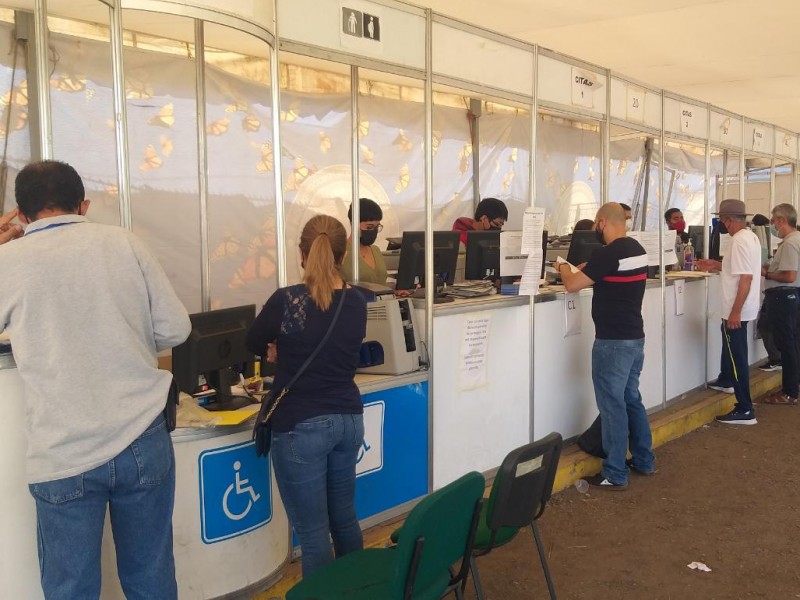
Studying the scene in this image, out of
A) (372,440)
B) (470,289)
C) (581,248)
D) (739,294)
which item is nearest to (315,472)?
(372,440)

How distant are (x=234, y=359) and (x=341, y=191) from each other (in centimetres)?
330

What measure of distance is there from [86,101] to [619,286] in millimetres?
3207

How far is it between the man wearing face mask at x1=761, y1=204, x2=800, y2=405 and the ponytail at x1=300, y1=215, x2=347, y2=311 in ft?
16.8

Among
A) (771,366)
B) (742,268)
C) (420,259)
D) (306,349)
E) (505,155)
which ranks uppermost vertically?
(505,155)

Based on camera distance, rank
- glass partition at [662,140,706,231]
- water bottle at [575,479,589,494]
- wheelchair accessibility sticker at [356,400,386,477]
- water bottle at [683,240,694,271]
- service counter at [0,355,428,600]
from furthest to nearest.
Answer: glass partition at [662,140,706,231] < water bottle at [683,240,694,271] < water bottle at [575,479,589,494] < wheelchair accessibility sticker at [356,400,386,477] < service counter at [0,355,428,600]

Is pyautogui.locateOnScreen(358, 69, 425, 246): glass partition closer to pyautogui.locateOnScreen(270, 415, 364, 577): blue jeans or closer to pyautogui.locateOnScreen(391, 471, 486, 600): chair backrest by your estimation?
pyautogui.locateOnScreen(270, 415, 364, 577): blue jeans

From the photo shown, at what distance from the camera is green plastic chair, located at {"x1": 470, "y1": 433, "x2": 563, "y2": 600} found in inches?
88.8

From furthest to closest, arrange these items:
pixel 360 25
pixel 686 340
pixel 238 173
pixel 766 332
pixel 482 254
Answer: pixel 766 332 < pixel 686 340 < pixel 238 173 < pixel 482 254 < pixel 360 25

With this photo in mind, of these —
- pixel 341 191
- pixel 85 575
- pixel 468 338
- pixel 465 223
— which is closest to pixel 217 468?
pixel 85 575

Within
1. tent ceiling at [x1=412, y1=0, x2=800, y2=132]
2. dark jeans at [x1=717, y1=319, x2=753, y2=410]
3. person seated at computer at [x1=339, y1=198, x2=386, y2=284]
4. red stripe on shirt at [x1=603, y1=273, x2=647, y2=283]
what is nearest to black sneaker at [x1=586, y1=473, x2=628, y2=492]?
red stripe on shirt at [x1=603, y1=273, x2=647, y2=283]

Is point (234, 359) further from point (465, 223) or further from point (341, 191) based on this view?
point (465, 223)

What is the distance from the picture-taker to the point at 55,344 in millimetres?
1846

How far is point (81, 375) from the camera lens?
1.87 meters

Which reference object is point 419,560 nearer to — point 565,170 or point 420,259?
point 420,259
